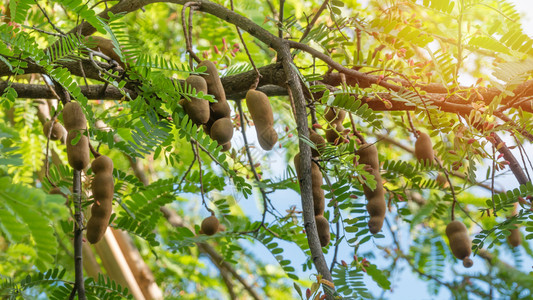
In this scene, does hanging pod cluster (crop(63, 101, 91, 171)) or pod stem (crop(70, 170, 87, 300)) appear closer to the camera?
hanging pod cluster (crop(63, 101, 91, 171))

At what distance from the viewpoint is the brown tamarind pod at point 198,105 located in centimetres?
65

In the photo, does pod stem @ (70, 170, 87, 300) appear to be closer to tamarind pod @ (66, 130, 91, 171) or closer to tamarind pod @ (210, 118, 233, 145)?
tamarind pod @ (66, 130, 91, 171)

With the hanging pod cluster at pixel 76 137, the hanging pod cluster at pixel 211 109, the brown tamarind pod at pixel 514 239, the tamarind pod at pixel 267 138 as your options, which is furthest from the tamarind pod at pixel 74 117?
the brown tamarind pod at pixel 514 239

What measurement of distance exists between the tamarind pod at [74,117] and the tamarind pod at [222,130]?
17 cm

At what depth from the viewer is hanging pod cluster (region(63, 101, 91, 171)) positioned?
663mm

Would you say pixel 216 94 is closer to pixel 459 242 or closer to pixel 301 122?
pixel 301 122

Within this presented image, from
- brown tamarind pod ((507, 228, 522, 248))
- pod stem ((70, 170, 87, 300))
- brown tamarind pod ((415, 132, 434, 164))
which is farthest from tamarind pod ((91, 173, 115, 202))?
brown tamarind pod ((507, 228, 522, 248))

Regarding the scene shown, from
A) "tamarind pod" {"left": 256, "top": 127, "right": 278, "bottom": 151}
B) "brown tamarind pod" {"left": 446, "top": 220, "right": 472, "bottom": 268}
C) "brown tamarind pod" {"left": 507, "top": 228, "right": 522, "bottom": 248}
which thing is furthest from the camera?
"brown tamarind pod" {"left": 507, "top": 228, "right": 522, "bottom": 248}

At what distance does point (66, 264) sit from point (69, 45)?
4.53 ft

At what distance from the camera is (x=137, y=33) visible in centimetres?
184

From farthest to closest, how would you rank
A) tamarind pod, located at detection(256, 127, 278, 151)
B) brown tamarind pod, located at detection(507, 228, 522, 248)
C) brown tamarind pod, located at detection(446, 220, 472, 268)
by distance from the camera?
brown tamarind pod, located at detection(507, 228, 522, 248)
brown tamarind pod, located at detection(446, 220, 472, 268)
tamarind pod, located at detection(256, 127, 278, 151)

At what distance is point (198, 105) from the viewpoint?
643mm

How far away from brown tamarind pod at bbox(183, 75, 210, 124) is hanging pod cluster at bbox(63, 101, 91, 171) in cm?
14

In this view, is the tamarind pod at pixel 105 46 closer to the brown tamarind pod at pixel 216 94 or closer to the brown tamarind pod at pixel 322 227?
the brown tamarind pod at pixel 216 94
